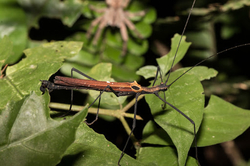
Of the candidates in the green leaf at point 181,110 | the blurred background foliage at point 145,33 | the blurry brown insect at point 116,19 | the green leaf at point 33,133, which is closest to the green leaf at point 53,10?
the blurred background foliage at point 145,33

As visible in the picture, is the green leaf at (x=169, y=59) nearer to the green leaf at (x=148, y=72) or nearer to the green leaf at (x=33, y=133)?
the green leaf at (x=148, y=72)

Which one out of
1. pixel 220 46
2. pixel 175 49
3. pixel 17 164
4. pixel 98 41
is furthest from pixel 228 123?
pixel 220 46

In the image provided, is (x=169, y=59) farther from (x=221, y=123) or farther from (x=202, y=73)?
(x=221, y=123)

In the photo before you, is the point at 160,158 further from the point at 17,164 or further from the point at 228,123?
the point at 17,164

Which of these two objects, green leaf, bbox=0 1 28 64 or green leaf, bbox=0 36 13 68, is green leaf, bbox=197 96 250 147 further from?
green leaf, bbox=0 1 28 64

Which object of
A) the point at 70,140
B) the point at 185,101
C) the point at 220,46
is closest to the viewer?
the point at 70,140

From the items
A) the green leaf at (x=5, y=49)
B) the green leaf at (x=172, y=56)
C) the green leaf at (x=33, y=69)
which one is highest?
the green leaf at (x=5, y=49)

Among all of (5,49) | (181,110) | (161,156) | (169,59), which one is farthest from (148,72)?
(5,49)
